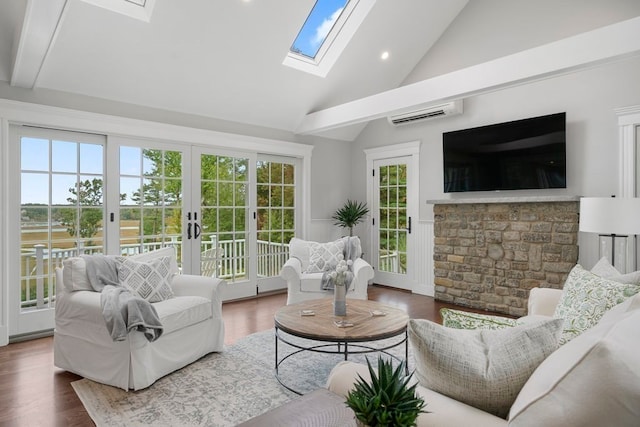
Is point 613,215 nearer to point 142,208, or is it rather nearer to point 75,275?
point 75,275

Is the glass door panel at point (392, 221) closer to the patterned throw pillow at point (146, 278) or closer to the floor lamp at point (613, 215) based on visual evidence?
the floor lamp at point (613, 215)

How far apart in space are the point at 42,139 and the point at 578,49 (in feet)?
15.7

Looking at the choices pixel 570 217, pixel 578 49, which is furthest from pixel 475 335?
pixel 570 217

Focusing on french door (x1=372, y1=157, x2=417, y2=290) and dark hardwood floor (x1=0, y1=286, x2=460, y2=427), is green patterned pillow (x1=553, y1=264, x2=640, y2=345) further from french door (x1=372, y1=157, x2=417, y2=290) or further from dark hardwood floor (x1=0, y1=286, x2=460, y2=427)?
french door (x1=372, y1=157, x2=417, y2=290)

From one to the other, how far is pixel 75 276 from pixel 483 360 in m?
2.87

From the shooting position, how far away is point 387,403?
82 centimetres

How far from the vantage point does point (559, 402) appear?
819mm

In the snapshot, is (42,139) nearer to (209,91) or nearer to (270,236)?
(209,91)

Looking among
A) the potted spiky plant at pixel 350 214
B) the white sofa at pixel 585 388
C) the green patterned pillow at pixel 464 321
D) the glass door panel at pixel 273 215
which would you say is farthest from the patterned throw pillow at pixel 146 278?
the potted spiky plant at pixel 350 214

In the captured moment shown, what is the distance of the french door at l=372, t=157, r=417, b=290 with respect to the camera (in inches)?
222

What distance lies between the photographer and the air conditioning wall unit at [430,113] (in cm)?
488

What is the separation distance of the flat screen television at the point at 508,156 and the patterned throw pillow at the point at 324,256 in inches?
68.1

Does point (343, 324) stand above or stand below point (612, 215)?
below

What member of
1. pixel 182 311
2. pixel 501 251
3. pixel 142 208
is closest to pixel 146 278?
pixel 182 311
